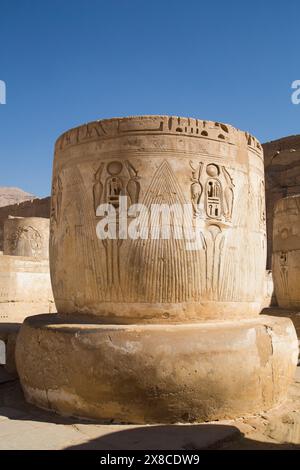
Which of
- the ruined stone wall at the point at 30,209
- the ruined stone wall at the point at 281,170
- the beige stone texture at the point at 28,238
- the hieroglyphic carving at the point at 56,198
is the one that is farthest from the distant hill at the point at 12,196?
the hieroglyphic carving at the point at 56,198

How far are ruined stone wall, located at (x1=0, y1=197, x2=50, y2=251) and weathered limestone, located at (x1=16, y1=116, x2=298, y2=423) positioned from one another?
22061 mm

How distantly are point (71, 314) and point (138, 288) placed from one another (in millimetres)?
703

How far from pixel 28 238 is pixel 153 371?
11256mm

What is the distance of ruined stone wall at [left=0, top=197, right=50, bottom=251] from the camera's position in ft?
84.6

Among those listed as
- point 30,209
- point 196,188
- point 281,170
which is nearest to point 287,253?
point 196,188

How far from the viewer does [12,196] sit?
207ft

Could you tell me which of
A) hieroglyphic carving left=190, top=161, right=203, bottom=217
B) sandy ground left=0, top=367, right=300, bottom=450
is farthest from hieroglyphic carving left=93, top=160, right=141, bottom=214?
sandy ground left=0, top=367, right=300, bottom=450

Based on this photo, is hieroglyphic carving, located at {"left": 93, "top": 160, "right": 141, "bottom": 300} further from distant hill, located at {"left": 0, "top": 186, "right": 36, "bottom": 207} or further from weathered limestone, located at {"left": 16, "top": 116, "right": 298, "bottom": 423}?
distant hill, located at {"left": 0, "top": 186, "right": 36, "bottom": 207}

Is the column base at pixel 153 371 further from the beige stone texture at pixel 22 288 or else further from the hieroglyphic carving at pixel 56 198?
the beige stone texture at pixel 22 288

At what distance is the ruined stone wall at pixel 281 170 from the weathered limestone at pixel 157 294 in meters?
15.6

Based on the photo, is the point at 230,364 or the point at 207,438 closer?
the point at 207,438
